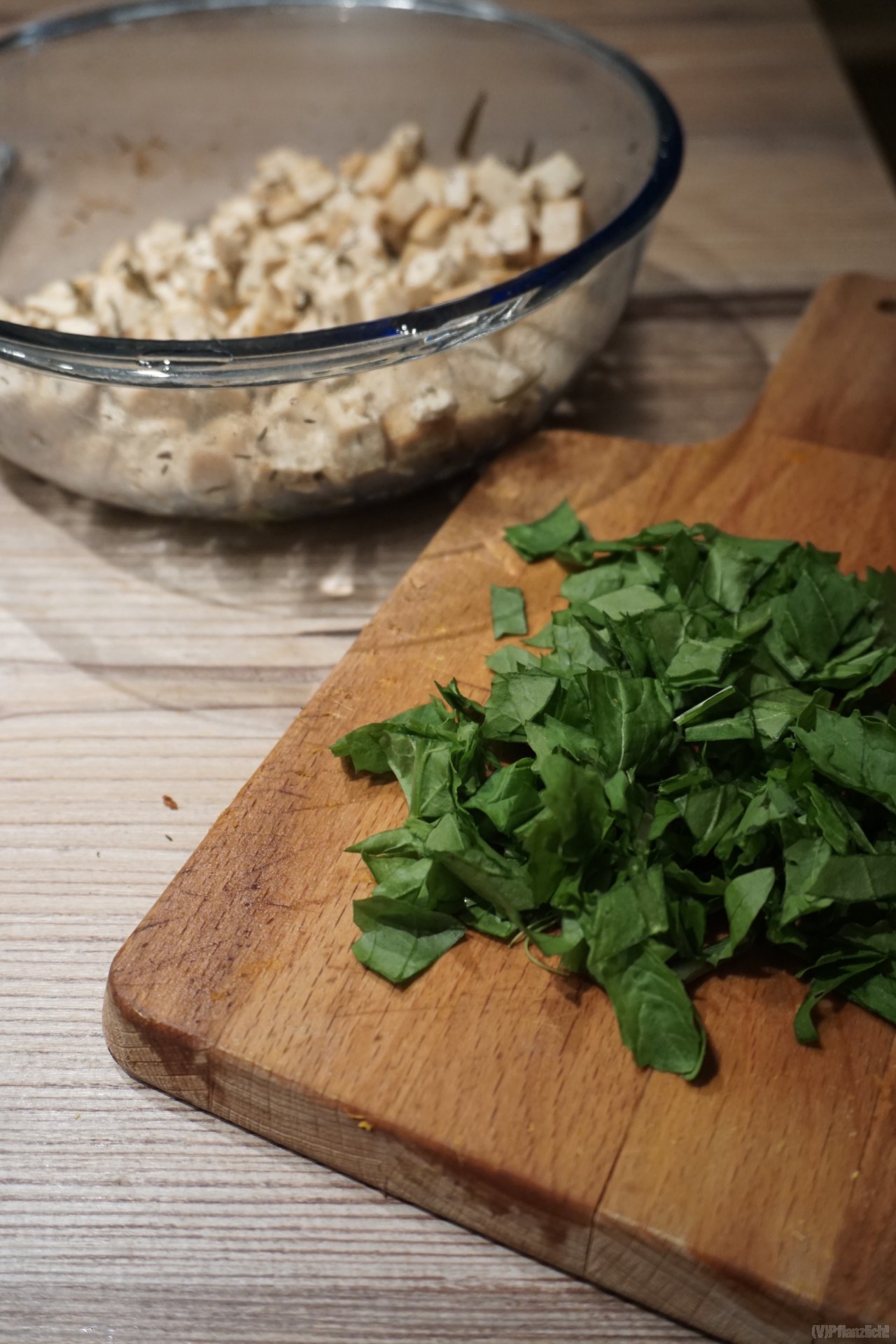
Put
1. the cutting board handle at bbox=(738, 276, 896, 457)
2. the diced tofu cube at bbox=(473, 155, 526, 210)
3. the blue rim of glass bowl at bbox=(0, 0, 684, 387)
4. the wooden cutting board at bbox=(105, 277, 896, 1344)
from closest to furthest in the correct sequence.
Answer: the wooden cutting board at bbox=(105, 277, 896, 1344) < the blue rim of glass bowl at bbox=(0, 0, 684, 387) < the cutting board handle at bbox=(738, 276, 896, 457) < the diced tofu cube at bbox=(473, 155, 526, 210)

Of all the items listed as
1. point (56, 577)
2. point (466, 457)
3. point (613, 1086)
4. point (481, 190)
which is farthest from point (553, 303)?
point (613, 1086)

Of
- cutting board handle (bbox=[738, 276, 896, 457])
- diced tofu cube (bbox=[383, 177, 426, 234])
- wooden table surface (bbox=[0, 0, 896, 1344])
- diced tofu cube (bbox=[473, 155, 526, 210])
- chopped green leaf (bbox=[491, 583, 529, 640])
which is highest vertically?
diced tofu cube (bbox=[473, 155, 526, 210])

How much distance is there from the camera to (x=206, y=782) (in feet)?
3.55

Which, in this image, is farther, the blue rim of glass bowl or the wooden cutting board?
the blue rim of glass bowl

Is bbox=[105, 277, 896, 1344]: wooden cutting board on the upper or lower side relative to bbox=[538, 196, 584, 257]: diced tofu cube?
lower

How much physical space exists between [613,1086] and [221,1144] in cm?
29

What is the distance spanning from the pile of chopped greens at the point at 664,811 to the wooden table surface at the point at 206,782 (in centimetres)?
18

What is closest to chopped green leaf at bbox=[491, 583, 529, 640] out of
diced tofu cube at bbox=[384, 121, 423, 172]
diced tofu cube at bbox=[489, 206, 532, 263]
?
diced tofu cube at bbox=[489, 206, 532, 263]

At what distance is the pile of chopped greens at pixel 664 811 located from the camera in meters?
0.82

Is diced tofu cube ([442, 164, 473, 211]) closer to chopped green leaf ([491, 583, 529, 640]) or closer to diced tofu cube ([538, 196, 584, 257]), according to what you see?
diced tofu cube ([538, 196, 584, 257])

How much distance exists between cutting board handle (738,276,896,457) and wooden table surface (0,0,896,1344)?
0.33ft

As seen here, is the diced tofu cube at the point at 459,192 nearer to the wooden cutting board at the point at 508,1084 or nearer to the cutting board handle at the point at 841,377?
the cutting board handle at the point at 841,377

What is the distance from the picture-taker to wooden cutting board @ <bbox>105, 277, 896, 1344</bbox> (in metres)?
0.74

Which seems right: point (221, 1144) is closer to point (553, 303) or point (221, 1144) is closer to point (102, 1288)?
point (102, 1288)
